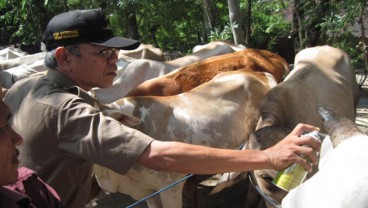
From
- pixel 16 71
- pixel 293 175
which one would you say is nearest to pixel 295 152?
pixel 293 175

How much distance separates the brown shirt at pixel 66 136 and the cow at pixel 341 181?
2.43ft

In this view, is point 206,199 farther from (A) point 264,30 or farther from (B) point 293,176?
(A) point 264,30

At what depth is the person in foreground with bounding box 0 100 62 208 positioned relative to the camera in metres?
1.65

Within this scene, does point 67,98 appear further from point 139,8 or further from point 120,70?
point 139,8

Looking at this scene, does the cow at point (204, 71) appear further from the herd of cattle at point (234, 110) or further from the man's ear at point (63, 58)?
the man's ear at point (63, 58)

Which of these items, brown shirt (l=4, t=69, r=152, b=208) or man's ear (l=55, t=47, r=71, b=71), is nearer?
brown shirt (l=4, t=69, r=152, b=208)

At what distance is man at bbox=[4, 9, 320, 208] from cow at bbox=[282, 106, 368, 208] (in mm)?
271

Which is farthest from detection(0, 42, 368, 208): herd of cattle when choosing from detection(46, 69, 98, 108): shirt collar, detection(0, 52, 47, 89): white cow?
detection(0, 52, 47, 89): white cow

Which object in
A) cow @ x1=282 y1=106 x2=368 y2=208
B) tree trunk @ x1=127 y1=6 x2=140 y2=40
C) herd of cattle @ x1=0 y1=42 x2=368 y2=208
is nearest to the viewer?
cow @ x1=282 y1=106 x2=368 y2=208

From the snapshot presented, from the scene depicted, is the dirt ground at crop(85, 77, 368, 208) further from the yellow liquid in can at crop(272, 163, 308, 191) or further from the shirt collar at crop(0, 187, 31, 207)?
the shirt collar at crop(0, 187, 31, 207)

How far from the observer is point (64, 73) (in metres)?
2.41

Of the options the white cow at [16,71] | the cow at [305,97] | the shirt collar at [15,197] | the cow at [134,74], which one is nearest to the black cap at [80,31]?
the shirt collar at [15,197]

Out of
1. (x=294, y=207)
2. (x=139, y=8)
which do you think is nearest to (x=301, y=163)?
(x=294, y=207)

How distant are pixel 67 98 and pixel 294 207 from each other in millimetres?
1136
